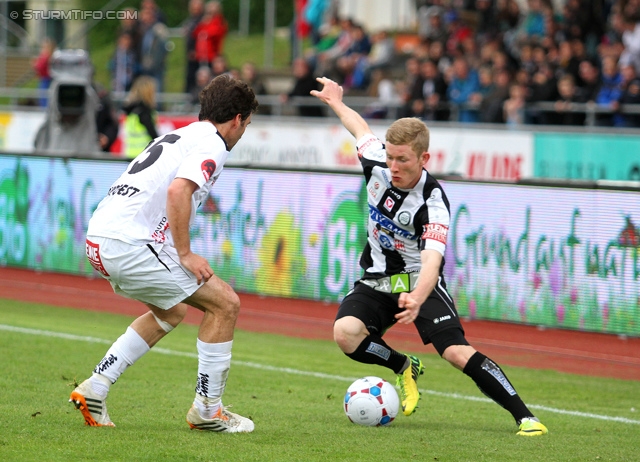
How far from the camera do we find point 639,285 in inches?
448

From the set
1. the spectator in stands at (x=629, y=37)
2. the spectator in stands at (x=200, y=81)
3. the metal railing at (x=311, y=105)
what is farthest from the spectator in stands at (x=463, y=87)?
the spectator in stands at (x=200, y=81)

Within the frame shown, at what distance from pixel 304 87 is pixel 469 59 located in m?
3.59

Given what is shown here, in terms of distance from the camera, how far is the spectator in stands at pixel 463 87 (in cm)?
1883

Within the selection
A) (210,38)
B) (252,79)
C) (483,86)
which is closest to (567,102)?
(483,86)

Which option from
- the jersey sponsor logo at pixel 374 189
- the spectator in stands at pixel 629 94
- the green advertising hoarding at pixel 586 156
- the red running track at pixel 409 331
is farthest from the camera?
the spectator in stands at pixel 629 94

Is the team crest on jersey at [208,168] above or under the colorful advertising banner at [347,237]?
above

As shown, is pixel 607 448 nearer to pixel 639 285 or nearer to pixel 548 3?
pixel 639 285

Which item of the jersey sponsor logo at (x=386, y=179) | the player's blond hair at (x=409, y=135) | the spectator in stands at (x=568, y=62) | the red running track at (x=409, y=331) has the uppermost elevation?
the spectator in stands at (x=568, y=62)

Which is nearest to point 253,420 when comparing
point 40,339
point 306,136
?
point 40,339

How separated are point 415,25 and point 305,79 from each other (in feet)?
18.3

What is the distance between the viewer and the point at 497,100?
59.2 ft

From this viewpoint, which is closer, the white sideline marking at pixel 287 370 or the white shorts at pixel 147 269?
the white shorts at pixel 147 269

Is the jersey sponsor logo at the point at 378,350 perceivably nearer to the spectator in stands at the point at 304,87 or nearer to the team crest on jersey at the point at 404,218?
the team crest on jersey at the point at 404,218

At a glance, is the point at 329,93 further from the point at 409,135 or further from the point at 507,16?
the point at 507,16
